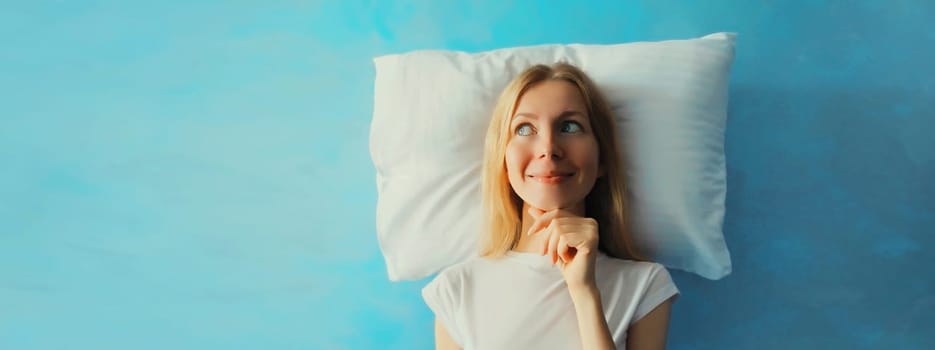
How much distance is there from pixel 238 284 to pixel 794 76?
0.85 m

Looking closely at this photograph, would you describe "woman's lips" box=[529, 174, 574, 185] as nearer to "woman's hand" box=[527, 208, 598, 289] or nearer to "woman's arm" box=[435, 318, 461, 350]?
"woman's hand" box=[527, 208, 598, 289]

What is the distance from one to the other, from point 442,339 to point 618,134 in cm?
35

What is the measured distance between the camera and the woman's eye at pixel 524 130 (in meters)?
1.15

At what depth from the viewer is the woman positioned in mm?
1109

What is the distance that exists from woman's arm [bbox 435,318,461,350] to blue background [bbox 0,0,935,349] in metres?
0.11

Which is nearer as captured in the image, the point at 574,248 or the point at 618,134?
the point at 574,248

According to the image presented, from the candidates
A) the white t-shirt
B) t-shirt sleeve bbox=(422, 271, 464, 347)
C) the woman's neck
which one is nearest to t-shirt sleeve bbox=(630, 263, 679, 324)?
the white t-shirt

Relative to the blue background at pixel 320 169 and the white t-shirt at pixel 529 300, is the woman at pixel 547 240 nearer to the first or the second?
the white t-shirt at pixel 529 300

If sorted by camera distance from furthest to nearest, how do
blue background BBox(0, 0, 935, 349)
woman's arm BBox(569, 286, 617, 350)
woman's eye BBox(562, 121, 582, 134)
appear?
blue background BBox(0, 0, 935, 349)
woman's eye BBox(562, 121, 582, 134)
woman's arm BBox(569, 286, 617, 350)

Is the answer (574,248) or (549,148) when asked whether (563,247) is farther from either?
(549,148)

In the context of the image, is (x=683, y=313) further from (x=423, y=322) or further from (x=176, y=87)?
(x=176, y=87)

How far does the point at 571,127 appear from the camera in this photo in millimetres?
1146

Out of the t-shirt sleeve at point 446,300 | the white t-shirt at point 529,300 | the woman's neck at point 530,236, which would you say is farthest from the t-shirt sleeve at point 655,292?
the t-shirt sleeve at point 446,300

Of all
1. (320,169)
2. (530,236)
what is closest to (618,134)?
(530,236)
